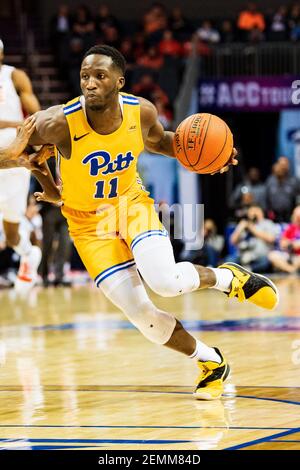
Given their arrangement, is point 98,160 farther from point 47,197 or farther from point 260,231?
point 260,231

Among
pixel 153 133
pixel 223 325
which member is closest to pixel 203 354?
pixel 153 133

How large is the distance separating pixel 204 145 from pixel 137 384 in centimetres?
167

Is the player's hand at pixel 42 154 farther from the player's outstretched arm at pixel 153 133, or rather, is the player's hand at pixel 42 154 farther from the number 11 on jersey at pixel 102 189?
the player's outstretched arm at pixel 153 133

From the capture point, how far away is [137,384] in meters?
6.80

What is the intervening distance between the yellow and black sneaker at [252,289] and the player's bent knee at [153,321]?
1.45 feet

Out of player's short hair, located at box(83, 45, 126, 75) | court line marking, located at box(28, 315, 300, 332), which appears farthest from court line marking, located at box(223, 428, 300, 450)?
court line marking, located at box(28, 315, 300, 332)

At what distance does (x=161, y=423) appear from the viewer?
5.38 meters

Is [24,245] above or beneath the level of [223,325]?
above

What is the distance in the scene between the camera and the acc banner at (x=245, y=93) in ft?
63.5

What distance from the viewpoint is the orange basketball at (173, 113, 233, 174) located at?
251 inches

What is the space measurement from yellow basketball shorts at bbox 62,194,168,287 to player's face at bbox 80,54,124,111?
26.3 inches
